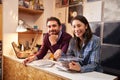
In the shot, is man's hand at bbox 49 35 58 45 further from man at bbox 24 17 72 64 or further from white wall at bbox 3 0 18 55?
white wall at bbox 3 0 18 55

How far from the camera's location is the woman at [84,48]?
4.26ft

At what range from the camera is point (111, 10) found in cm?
211

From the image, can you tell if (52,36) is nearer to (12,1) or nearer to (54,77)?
(54,77)

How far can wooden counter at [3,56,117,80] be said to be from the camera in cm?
117

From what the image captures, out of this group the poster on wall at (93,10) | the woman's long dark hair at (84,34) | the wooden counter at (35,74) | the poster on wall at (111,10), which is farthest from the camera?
the poster on wall at (93,10)

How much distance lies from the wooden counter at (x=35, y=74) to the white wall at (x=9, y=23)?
0.64 feet

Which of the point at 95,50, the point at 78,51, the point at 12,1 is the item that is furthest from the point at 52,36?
the point at 12,1

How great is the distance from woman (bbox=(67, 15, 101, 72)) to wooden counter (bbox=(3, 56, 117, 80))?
3.1 inches

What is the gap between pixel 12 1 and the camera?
2174mm

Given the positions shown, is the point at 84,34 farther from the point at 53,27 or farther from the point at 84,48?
the point at 53,27

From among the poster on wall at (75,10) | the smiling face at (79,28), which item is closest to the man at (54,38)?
the smiling face at (79,28)

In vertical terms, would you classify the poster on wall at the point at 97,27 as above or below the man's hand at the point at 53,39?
above

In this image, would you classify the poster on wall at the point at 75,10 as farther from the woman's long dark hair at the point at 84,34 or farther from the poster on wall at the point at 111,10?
the woman's long dark hair at the point at 84,34

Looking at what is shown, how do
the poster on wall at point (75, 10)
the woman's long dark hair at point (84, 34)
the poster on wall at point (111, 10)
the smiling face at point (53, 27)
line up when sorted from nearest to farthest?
1. the woman's long dark hair at point (84, 34)
2. the smiling face at point (53, 27)
3. the poster on wall at point (111, 10)
4. the poster on wall at point (75, 10)
